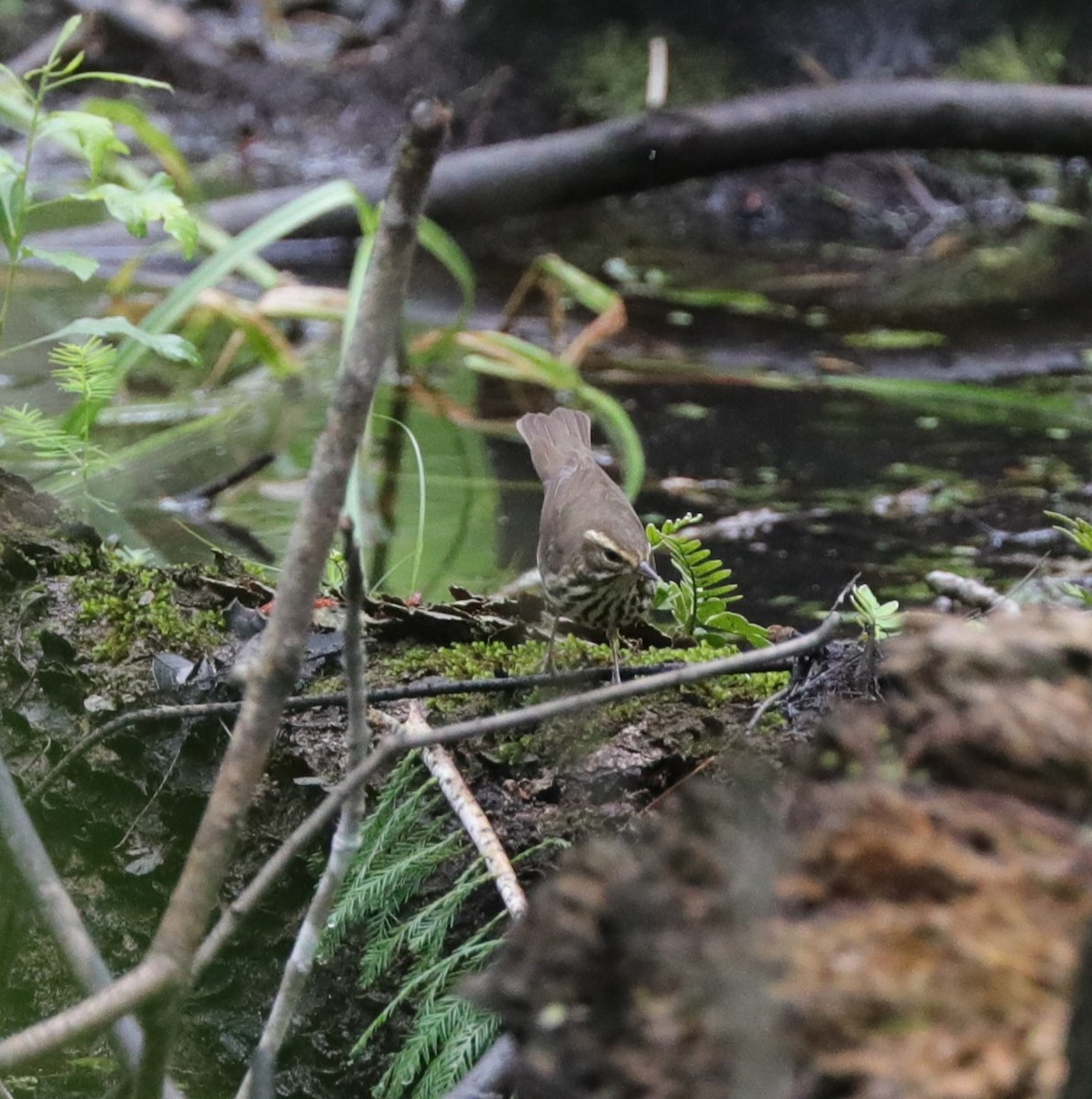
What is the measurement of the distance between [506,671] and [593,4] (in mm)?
7564

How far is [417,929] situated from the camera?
1516mm

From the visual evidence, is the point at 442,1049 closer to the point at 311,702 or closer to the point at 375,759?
the point at 311,702

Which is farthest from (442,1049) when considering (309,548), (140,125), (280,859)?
(140,125)

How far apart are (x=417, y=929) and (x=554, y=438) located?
1.51 metres

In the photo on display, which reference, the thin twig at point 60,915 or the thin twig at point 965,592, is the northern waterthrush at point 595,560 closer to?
the thin twig at point 965,592

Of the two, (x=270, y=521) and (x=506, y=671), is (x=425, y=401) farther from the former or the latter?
(x=506, y=671)

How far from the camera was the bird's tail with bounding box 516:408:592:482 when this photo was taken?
9.17ft

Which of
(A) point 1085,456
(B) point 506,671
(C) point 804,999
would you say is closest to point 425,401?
(A) point 1085,456

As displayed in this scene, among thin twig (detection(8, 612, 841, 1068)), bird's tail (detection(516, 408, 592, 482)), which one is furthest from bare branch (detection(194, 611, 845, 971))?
bird's tail (detection(516, 408, 592, 482))

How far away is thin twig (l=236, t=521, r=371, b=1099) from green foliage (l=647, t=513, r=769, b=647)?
1.02 m

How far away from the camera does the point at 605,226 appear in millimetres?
7777

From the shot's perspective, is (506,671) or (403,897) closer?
(403,897)

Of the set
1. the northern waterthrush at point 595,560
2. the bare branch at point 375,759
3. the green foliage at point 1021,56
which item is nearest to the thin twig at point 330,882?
the bare branch at point 375,759

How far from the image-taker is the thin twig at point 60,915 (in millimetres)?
1004
